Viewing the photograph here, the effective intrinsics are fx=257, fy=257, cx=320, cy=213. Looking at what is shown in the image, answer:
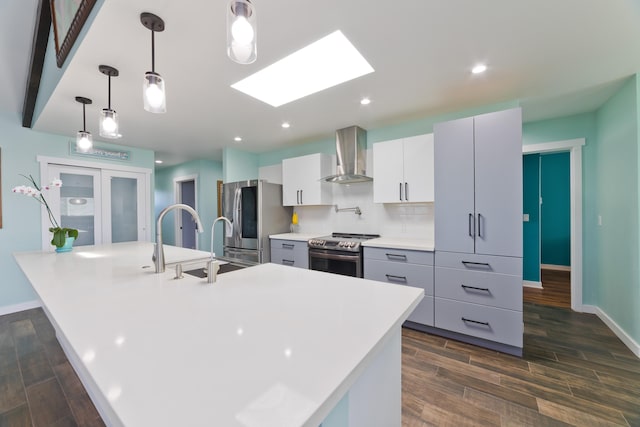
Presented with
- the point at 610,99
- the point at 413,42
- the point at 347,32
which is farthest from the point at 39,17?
the point at 610,99

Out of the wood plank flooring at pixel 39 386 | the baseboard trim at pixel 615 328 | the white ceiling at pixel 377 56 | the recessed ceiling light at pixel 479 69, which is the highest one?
the recessed ceiling light at pixel 479 69

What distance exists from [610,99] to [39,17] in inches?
200

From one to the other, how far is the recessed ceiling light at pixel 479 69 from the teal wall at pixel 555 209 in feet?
13.9

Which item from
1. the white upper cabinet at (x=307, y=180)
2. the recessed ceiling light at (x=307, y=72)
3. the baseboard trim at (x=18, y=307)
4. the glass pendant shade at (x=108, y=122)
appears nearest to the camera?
the glass pendant shade at (x=108, y=122)

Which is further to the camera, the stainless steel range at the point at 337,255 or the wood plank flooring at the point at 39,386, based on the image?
the stainless steel range at the point at 337,255

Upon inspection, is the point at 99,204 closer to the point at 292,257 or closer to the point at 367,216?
the point at 292,257

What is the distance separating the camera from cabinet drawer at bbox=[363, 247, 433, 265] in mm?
2592

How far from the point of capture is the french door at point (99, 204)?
364cm

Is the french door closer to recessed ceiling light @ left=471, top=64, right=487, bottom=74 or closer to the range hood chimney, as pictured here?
the range hood chimney

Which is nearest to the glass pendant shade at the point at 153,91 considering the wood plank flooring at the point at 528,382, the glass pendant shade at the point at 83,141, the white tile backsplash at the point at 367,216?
the glass pendant shade at the point at 83,141

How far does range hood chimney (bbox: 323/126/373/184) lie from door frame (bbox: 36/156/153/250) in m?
3.23

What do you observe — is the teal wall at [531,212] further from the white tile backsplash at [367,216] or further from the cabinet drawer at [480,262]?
the cabinet drawer at [480,262]

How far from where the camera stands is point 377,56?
187 centimetres

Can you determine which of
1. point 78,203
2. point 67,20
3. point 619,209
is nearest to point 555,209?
point 619,209
